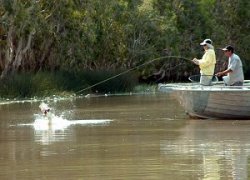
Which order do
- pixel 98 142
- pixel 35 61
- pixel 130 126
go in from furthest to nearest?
pixel 35 61 < pixel 130 126 < pixel 98 142

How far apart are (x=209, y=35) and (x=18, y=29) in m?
26.0

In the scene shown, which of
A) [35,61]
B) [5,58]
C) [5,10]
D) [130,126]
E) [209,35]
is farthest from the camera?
[209,35]

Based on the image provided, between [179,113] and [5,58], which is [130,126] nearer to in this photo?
[179,113]

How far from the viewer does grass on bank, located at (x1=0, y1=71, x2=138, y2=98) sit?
38406 mm

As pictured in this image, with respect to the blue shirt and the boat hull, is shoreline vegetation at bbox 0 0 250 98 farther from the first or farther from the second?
the blue shirt

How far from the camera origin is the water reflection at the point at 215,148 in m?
12.3

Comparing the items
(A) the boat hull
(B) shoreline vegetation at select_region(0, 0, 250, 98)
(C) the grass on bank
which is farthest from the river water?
(C) the grass on bank

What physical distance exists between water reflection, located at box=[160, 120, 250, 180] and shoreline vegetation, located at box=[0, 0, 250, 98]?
37.2 ft

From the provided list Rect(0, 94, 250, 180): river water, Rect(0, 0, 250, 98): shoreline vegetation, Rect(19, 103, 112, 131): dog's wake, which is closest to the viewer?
Rect(0, 94, 250, 180): river water

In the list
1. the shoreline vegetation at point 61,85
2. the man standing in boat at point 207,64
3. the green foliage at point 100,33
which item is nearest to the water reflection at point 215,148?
the man standing in boat at point 207,64

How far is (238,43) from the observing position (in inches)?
2793

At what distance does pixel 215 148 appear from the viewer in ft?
49.3

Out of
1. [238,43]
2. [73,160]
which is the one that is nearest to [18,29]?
[73,160]

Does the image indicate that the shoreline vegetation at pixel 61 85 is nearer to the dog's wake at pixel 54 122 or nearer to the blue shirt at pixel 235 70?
the dog's wake at pixel 54 122
